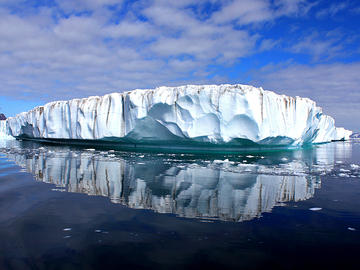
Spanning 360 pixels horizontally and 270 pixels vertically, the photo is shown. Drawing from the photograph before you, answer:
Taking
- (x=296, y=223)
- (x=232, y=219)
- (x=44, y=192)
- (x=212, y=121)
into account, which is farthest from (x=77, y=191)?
(x=212, y=121)

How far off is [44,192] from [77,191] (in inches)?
20.5

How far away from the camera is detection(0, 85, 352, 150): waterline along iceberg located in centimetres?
1260

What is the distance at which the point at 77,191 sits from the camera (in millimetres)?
4285

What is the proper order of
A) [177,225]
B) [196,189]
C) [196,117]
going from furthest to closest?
[196,117], [196,189], [177,225]

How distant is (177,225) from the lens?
2.82 meters

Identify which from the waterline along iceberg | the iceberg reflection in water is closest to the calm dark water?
the iceberg reflection in water

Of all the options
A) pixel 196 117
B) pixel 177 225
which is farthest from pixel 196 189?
pixel 196 117

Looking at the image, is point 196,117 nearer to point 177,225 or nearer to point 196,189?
point 196,189

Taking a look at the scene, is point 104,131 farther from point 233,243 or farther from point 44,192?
point 233,243

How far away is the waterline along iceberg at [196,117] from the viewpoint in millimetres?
12602

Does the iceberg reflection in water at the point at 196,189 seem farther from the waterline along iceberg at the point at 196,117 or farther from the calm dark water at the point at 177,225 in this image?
the waterline along iceberg at the point at 196,117

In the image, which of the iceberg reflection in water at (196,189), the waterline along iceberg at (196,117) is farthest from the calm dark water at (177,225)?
the waterline along iceberg at (196,117)

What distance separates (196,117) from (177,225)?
10.4 m

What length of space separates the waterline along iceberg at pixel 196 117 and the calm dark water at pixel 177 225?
785cm
